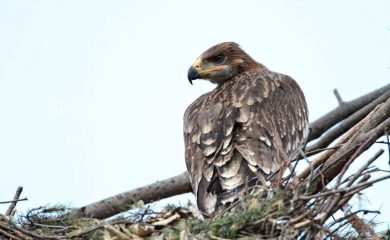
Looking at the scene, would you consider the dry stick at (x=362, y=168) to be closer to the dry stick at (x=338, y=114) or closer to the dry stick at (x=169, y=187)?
the dry stick at (x=169, y=187)

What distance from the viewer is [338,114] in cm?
1179

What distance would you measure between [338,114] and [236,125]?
8.74ft

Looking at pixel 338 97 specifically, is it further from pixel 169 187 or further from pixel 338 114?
pixel 169 187

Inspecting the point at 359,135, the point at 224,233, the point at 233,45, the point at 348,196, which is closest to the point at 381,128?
the point at 359,135

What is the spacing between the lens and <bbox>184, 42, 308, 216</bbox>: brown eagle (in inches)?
348

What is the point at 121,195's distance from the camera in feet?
35.2

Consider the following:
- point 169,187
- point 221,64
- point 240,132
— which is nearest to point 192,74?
point 221,64

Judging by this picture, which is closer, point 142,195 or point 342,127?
point 142,195

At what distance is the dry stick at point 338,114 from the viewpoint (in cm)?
1166

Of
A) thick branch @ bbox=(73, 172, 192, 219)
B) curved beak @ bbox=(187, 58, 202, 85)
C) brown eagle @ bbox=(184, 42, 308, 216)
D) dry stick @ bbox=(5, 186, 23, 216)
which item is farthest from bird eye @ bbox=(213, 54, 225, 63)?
dry stick @ bbox=(5, 186, 23, 216)

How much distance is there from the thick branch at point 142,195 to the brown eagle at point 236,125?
32.7 inches

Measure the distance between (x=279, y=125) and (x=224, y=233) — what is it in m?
3.53

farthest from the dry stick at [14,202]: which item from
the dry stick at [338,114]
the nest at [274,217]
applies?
the dry stick at [338,114]

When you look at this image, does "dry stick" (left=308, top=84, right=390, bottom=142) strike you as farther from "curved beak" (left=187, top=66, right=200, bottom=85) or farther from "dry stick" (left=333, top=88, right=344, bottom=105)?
"curved beak" (left=187, top=66, right=200, bottom=85)
